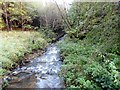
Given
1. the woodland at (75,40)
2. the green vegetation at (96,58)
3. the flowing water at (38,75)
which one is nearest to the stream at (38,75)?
the flowing water at (38,75)

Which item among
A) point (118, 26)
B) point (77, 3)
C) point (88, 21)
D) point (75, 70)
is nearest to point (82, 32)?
point (88, 21)

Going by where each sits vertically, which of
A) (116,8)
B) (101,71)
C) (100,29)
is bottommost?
(101,71)

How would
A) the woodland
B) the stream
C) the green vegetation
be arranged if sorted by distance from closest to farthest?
1. the green vegetation
2. the woodland
3. the stream

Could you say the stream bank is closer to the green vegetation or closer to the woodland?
the woodland

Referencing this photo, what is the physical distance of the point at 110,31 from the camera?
6.03 metres

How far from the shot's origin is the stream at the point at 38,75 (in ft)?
17.6

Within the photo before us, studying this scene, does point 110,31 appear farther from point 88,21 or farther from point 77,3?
point 77,3

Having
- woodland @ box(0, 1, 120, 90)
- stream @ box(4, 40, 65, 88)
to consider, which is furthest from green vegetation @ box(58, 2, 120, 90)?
stream @ box(4, 40, 65, 88)

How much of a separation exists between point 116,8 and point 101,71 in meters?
3.32

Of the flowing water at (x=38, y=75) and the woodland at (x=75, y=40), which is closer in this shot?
the woodland at (x=75, y=40)

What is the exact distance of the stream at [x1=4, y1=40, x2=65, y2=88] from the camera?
5.36 meters

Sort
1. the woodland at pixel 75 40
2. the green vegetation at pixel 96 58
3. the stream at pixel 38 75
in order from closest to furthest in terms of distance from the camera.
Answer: the green vegetation at pixel 96 58, the woodland at pixel 75 40, the stream at pixel 38 75

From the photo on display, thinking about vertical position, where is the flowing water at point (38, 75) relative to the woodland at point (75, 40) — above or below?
below

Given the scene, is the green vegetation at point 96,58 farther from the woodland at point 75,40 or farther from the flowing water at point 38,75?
the flowing water at point 38,75
